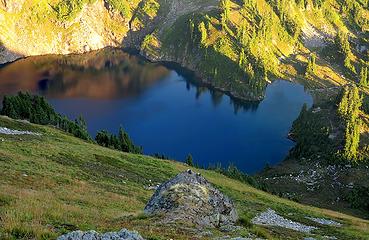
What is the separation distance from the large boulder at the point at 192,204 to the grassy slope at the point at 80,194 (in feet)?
5.54

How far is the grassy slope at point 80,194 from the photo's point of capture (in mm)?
26938

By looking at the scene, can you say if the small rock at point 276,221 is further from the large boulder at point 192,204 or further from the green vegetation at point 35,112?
the green vegetation at point 35,112

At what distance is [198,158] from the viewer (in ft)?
638

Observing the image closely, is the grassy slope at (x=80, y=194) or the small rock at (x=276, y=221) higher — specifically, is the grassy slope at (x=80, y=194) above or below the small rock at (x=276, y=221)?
above

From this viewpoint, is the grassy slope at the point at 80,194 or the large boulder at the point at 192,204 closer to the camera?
the grassy slope at the point at 80,194

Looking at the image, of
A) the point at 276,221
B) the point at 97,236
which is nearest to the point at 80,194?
the point at 97,236

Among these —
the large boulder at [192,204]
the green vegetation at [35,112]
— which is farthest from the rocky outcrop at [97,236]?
the green vegetation at [35,112]

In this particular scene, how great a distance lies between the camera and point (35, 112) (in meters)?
132

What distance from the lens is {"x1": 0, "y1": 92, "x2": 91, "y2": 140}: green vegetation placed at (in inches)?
4710

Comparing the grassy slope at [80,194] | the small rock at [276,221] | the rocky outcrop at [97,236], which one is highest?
the rocky outcrop at [97,236]

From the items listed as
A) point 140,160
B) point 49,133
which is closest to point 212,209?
point 140,160

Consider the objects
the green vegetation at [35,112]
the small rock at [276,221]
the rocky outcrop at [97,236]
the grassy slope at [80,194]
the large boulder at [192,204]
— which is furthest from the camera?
the green vegetation at [35,112]

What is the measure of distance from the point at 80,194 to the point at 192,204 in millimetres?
14663

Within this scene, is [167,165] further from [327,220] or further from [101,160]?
[327,220]
